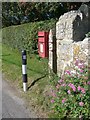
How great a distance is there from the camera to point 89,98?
4.32m

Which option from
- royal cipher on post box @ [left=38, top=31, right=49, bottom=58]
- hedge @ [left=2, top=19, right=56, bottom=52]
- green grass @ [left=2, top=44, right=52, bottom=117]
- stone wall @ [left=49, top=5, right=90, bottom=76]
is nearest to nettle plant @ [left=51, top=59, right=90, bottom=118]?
green grass @ [left=2, top=44, right=52, bottom=117]

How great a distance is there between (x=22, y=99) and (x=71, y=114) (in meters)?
1.55

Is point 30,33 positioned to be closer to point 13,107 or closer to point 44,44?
point 44,44

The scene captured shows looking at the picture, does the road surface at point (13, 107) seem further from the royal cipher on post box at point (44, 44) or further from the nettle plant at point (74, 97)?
the royal cipher on post box at point (44, 44)

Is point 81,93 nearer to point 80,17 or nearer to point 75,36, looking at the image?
point 75,36

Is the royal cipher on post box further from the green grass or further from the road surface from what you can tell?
the road surface

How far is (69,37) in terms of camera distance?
655 cm

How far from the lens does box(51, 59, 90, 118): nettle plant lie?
4254 millimetres

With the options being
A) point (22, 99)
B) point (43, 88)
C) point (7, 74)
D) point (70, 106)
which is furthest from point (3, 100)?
point (7, 74)

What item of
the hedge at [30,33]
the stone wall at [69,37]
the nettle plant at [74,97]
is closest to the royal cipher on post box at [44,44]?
the hedge at [30,33]

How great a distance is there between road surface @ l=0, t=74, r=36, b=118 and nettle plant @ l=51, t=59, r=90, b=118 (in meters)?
0.56

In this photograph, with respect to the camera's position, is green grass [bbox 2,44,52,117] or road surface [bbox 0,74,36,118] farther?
green grass [bbox 2,44,52,117]

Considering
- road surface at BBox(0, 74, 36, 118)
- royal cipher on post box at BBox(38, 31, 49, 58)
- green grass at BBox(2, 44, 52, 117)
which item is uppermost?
royal cipher on post box at BBox(38, 31, 49, 58)

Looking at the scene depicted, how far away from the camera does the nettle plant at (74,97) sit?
425cm
